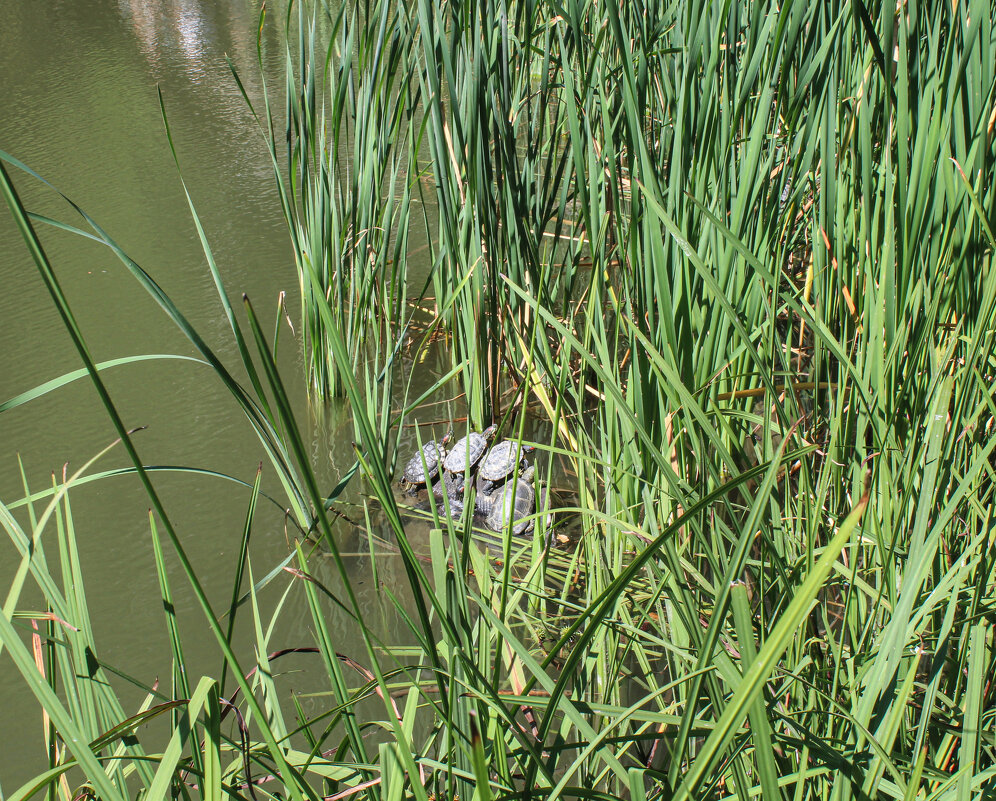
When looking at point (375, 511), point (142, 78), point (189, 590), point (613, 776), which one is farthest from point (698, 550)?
point (142, 78)

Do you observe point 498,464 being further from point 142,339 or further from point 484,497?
point 142,339

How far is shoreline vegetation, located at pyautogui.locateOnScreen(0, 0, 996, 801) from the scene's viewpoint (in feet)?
1.94

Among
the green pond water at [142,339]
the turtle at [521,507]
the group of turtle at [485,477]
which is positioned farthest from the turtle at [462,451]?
the green pond water at [142,339]

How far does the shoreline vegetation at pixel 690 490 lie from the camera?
591mm

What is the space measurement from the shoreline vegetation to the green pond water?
0.15 meters

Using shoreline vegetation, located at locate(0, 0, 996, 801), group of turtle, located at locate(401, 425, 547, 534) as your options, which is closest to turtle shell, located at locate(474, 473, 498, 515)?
group of turtle, located at locate(401, 425, 547, 534)

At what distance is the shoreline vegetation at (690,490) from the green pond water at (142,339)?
147 mm

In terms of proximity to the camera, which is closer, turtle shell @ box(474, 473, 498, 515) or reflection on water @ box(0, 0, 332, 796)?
reflection on water @ box(0, 0, 332, 796)

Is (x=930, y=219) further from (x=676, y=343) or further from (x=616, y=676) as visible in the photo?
(x=616, y=676)

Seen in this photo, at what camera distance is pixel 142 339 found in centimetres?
264

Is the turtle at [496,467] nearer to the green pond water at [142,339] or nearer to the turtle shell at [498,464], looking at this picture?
the turtle shell at [498,464]

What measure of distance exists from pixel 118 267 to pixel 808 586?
10.4 feet

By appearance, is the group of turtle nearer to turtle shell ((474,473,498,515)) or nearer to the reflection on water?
turtle shell ((474,473,498,515))

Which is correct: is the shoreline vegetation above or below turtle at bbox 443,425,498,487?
above
